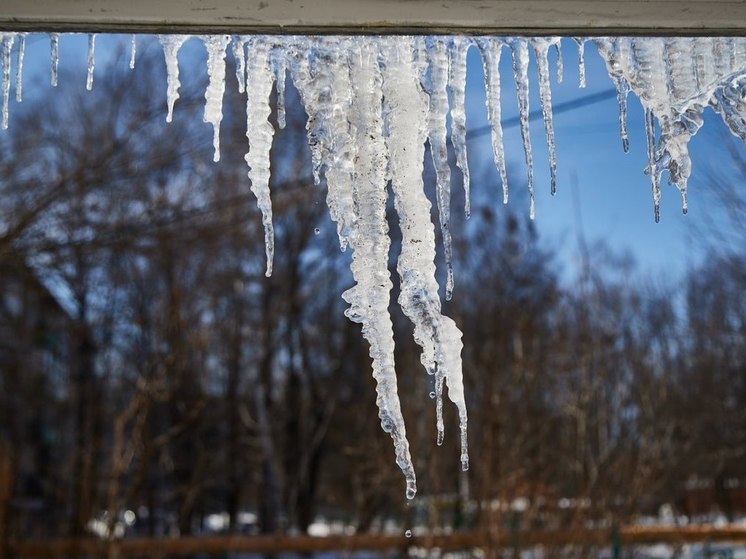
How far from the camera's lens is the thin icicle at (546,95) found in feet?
4.73

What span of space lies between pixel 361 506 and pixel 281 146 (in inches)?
323

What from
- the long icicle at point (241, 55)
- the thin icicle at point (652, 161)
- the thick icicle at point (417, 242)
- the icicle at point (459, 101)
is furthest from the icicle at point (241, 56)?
the thin icicle at point (652, 161)

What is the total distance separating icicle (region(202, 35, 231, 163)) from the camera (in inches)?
58.2

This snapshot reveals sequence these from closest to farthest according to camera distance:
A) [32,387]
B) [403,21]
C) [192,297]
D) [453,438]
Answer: [403,21] < [453,438] < [192,297] < [32,387]

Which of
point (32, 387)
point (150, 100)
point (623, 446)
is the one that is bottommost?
point (623, 446)

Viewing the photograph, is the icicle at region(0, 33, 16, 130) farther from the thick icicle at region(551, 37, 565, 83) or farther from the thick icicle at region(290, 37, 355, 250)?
the thick icicle at region(551, 37, 565, 83)

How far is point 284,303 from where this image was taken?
54.1 feet

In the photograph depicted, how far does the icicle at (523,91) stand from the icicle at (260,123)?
45 centimetres

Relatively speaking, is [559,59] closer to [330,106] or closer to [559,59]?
[559,59]

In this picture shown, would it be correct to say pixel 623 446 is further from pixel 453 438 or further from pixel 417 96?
pixel 417 96

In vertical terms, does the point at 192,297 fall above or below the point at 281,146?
below

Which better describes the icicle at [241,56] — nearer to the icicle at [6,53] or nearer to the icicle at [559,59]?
the icicle at [6,53]

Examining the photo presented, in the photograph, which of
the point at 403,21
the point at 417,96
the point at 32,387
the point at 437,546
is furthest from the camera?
the point at 32,387

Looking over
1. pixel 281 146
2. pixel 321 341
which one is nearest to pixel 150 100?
pixel 281 146
